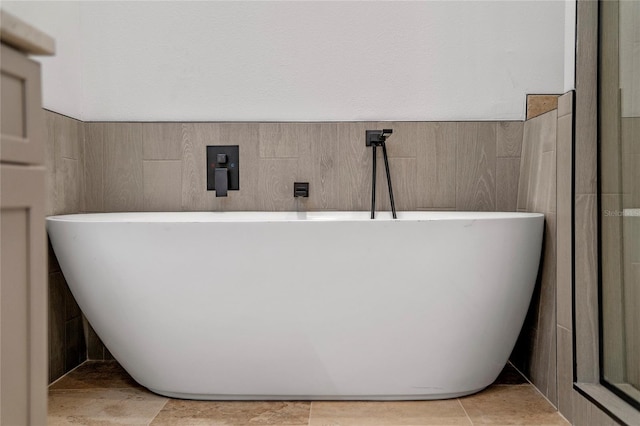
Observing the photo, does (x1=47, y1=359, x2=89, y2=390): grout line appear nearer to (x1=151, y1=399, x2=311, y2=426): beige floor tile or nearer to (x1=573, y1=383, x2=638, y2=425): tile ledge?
(x1=151, y1=399, x2=311, y2=426): beige floor tile

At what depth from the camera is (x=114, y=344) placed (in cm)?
176

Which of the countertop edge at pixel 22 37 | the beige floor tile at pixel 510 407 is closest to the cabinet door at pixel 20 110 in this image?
the countertop edge at pixel 22 37

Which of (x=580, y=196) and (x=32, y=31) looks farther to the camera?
(x=580, y=196)

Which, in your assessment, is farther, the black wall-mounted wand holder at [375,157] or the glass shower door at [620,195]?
the black wall-mounted wand holder at [375,157]

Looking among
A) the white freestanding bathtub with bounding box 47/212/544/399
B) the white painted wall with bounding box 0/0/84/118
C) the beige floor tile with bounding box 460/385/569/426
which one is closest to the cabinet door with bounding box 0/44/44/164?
the white freestanding bathtub with bounding box 47/212/544/399

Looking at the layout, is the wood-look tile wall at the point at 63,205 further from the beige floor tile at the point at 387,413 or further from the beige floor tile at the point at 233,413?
the beige floor tile at the point at 387,413

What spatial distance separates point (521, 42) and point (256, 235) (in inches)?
56.4

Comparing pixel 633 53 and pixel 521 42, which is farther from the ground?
pixel 521 42

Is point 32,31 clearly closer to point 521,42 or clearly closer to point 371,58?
point 371,58

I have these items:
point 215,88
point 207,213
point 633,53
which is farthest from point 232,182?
point 633,53

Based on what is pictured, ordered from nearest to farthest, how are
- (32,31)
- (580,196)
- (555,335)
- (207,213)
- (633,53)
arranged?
1. (32,31)
2. (633,53)
3. (580,196)
4. (555,335)
5. (207,213)

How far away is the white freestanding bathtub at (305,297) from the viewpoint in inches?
62.8

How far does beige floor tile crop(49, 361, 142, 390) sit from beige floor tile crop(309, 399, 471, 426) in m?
0.68

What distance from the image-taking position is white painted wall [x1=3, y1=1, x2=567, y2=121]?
230 centimetres
